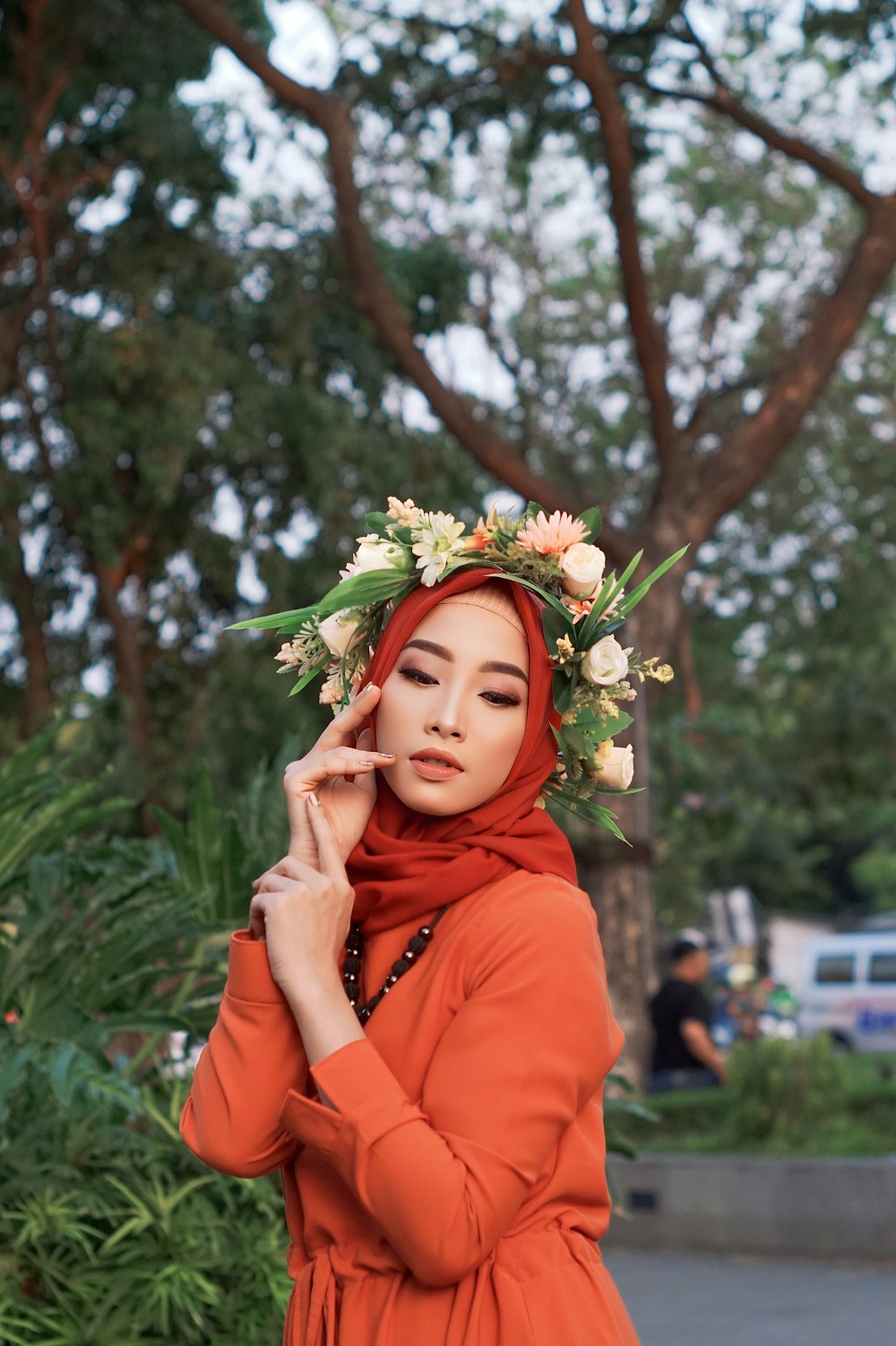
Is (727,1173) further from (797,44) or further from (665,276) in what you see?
(665,276)

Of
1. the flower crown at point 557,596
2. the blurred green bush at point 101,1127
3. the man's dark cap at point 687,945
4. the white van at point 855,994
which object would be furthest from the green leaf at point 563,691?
the white van at point 855,994

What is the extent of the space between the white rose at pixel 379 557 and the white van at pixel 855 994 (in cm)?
2684

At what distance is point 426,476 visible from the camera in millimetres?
15562

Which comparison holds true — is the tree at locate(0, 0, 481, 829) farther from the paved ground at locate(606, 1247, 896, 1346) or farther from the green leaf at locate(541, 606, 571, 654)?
the green leaf at locate(541, 606, 571, 654)

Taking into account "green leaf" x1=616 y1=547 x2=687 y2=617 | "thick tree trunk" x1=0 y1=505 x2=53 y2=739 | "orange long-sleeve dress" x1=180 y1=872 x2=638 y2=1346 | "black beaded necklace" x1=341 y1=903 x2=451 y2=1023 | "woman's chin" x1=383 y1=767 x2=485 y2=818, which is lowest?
"orange long-sleeve dress" x1=180 y1=872 x2=638 y2=1346

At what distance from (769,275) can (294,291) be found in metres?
7.13

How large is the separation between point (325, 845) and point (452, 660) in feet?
1.00

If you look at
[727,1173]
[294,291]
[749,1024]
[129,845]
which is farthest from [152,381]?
[749,1024]

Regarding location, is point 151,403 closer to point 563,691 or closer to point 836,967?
point 563,691

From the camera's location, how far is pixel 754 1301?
25.1 feet

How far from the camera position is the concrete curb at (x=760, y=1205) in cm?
855

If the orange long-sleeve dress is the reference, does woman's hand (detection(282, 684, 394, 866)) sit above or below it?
above

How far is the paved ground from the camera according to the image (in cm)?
694

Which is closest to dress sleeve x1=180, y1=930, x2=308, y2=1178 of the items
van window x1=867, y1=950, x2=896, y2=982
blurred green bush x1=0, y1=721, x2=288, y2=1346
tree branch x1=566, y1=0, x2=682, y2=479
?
blurred green bush x1=0, y1=721, x2=288, y2=1346
